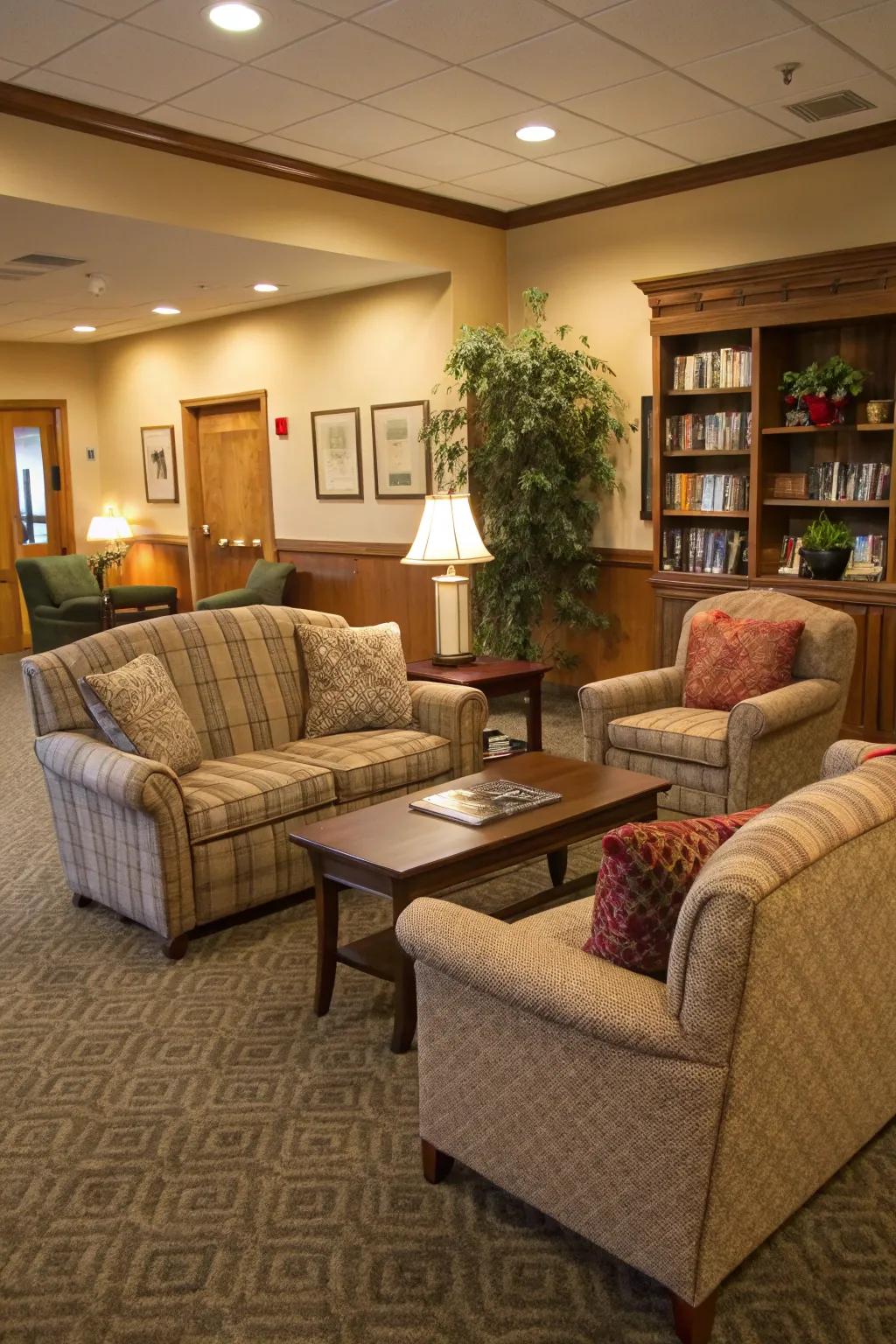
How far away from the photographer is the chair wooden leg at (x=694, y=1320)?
1.84 metres

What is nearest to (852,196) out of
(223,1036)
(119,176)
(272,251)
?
(272,251)

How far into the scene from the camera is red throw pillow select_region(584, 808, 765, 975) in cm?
189

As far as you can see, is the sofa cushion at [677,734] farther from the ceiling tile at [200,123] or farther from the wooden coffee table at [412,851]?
the ceiling tile at [200,123]

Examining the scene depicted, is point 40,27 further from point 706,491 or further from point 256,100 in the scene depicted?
point 706,491

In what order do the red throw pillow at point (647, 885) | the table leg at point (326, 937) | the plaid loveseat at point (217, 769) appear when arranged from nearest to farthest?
1. the red throw pillow at point (647, 885)
2. the table leg at point (326, 937)
3. the plaid loveseat at point (217, 769)

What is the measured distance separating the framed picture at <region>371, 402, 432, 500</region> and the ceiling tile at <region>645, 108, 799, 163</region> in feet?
6.95

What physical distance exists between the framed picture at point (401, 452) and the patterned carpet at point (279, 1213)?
427 cm

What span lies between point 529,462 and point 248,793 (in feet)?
10.7

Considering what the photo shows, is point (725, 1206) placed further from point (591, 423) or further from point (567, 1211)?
point (591, 423)

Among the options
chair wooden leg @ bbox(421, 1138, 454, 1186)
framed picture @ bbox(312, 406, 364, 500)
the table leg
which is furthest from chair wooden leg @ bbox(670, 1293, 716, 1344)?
framed picture @ bbox(312, 406, 364, 500)

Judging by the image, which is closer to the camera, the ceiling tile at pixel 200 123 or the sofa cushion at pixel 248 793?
the sofa cushion at pixel 248 793

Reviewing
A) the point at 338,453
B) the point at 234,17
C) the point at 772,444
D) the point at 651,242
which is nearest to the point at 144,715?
the point at 234,17

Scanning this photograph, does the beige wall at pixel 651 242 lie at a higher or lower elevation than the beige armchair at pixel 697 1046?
higher

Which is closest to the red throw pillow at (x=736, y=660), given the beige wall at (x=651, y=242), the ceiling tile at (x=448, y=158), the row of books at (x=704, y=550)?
the row of books at (x=704, y=550)
